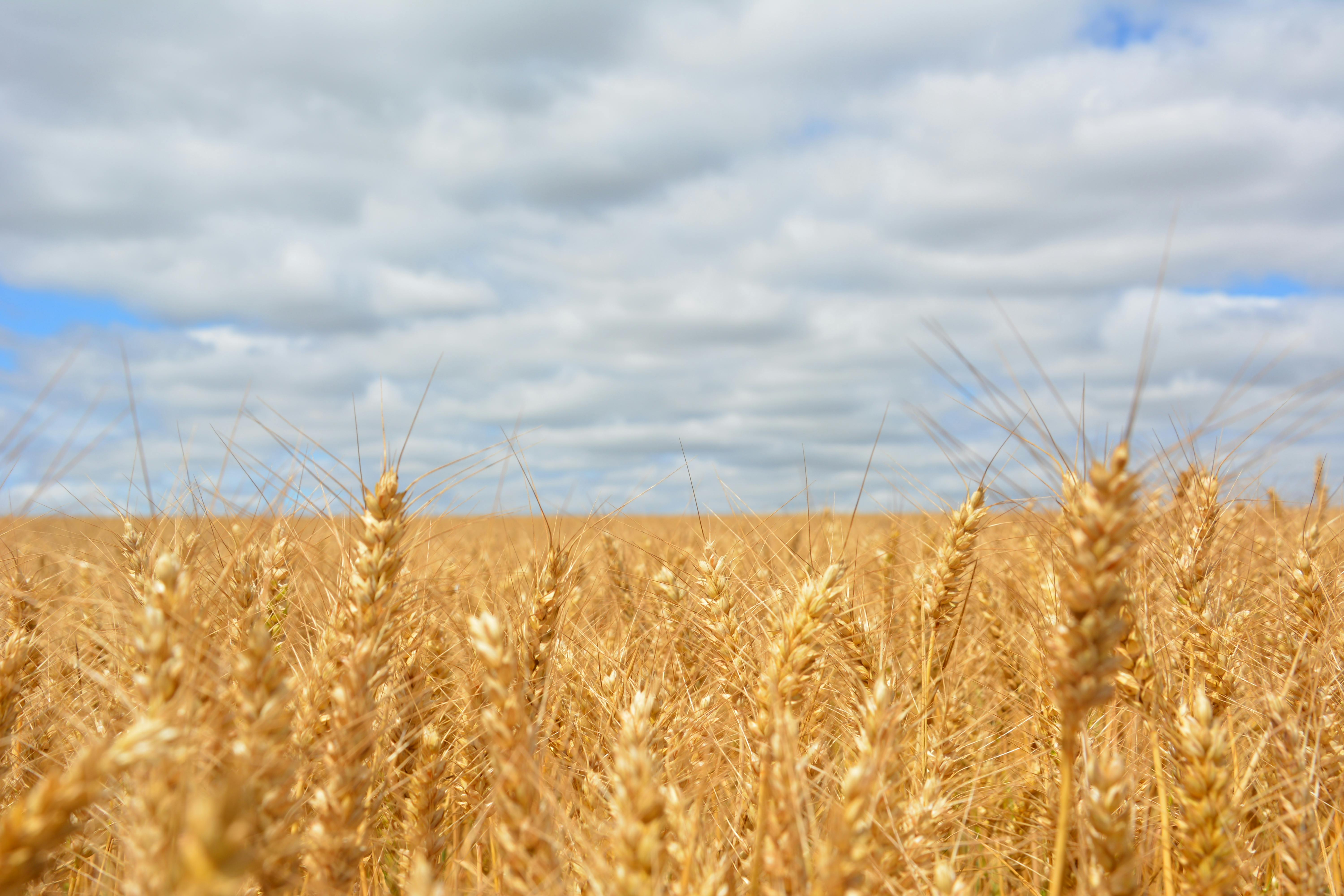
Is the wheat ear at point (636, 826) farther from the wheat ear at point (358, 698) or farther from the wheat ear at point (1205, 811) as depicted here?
the wheat ear at point (1205, 811)

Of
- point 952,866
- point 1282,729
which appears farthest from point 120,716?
point 1282,729

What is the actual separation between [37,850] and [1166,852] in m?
2.49

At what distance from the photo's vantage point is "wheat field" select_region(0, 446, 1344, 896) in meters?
1.66

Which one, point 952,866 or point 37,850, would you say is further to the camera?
point 952,866

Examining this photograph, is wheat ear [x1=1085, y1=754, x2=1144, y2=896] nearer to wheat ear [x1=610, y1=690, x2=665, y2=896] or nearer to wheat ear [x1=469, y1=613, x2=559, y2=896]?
wheat ear [x1=610, y1=690, x2=665, y2=896]

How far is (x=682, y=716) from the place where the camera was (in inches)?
124

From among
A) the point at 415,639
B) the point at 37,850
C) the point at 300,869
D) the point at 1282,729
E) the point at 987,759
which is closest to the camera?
the point at 37,850

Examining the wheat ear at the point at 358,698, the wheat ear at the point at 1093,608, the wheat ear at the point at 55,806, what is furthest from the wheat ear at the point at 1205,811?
the wheat ear at the point at 55,806

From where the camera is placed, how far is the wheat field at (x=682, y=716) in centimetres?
166

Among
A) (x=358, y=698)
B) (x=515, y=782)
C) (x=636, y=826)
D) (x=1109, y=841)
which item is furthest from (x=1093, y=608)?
(x=358, y=698)

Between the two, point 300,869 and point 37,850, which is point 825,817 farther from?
point 37,850

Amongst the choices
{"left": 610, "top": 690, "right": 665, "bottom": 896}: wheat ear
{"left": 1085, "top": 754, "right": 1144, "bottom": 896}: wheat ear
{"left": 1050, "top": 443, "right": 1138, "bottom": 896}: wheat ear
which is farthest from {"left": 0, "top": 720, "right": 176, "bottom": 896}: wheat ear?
{"left": 1085, "top": 754, "right": 1144, "bottom": 896}: wheat ear

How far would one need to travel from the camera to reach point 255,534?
11.4ft

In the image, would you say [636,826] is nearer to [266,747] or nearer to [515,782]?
[515,782]
